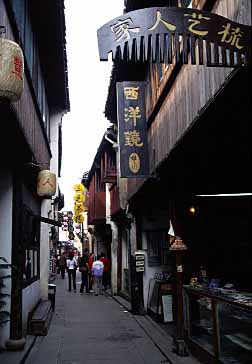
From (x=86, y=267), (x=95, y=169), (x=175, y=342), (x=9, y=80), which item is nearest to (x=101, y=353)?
(x=175, y=342)

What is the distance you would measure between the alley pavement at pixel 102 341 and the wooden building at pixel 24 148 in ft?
2.45

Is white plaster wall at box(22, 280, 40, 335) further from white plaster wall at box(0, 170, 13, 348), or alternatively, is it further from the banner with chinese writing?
the banner with chinese writing

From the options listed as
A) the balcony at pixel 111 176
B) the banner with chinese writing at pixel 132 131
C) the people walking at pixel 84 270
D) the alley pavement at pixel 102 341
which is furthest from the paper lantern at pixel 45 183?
the people walking at pixel 84 270

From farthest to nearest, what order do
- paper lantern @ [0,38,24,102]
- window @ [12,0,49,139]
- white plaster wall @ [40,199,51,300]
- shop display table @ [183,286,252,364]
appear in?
white plaster wall @ [40,199,51,300], window @ [12,0,49,139], shop display table @ [183,286,252,364], paper lantern @ [0,38,24,102]

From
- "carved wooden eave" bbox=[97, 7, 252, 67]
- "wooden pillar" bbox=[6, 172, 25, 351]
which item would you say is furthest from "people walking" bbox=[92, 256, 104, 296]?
"carved wooden eave" bbox=[97, 7, 252, 67]

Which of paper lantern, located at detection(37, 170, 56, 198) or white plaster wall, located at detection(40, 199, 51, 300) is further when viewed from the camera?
white plaster wall, located at detection(40, 199, 51, 300)

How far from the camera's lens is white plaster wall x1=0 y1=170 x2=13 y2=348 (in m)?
9.55

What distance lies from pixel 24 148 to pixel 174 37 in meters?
4.93

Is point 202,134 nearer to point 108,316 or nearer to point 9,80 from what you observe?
point 9,80

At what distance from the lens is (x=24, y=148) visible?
8.88 meters

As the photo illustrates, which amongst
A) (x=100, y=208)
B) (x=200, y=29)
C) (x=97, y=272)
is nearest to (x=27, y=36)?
(x=200, y=29)

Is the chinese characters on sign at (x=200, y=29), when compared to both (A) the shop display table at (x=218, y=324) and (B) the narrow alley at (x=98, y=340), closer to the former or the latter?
(A) the shop display table at (x=218, y=324)

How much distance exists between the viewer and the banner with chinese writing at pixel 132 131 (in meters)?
12.0

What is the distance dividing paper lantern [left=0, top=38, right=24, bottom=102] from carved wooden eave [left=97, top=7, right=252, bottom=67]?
1.26 meters
